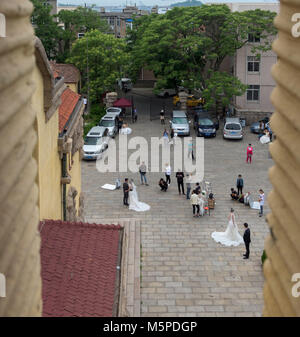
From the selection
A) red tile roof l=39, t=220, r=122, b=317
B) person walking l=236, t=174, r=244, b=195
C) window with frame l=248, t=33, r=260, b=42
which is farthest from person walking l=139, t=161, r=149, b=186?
window with frame l=248, t=33, r=260, b=42

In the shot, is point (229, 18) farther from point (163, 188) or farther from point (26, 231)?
point (26, 231)

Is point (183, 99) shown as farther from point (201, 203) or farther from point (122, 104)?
point (201, 203)

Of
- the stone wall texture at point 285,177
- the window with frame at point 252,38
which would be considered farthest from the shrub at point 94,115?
the stone wall texture at point 285,177

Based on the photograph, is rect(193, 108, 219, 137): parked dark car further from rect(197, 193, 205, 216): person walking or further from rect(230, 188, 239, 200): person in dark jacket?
rect(197, 193, 205, 216): person walking

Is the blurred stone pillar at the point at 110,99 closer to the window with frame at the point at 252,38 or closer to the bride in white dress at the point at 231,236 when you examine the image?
the window with frame at the point at 252,38

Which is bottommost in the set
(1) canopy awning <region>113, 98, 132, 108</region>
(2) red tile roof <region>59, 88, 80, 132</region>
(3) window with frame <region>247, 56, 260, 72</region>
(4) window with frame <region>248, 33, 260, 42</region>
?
(1) canopy awning <region>113, 98, 132, 108</region>

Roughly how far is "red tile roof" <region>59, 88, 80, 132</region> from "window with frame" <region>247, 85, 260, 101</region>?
3097cm

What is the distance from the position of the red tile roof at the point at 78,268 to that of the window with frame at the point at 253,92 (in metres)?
37.5

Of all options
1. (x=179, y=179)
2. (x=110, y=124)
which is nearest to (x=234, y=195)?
(x=179, y=179)

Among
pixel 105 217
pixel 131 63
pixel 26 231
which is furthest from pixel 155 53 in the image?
pixel 26 231

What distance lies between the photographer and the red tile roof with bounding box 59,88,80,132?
1514cm

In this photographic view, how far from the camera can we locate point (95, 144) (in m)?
34.2

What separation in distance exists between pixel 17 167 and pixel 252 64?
149 feet
